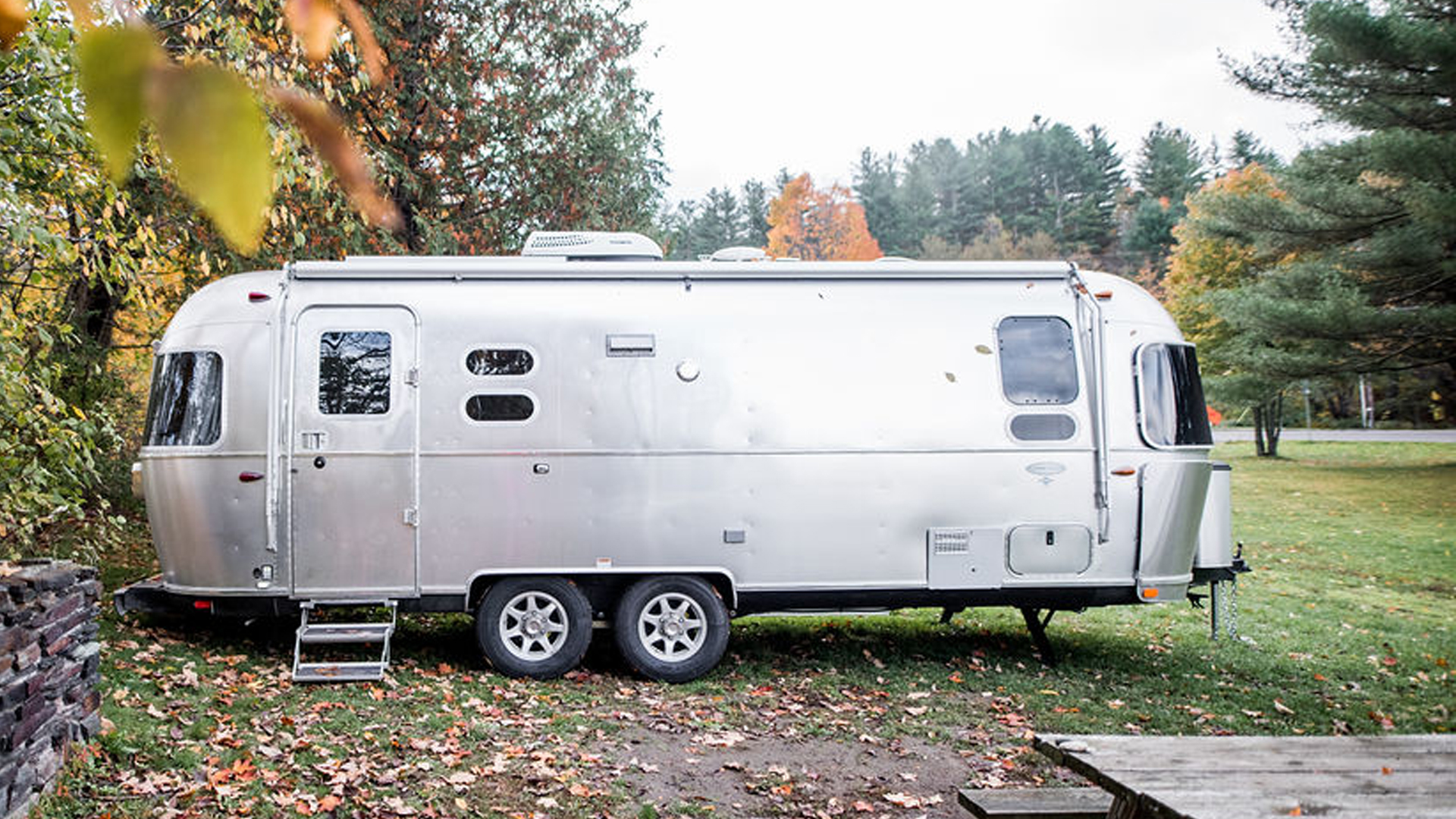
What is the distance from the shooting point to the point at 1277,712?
24.0 ft

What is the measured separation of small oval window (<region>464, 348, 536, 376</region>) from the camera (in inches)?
303

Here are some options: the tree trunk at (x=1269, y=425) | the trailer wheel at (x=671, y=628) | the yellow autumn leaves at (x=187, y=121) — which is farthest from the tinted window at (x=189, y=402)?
the tree trunk at (x=1269, y=425)

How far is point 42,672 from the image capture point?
4836mm

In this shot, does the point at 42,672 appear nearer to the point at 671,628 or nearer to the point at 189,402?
the point at 189,402

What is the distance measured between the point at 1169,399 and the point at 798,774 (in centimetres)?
406

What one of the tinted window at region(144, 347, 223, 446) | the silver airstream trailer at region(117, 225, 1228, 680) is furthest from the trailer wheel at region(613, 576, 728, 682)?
the tinted window at region(144, 347, 223, 446)

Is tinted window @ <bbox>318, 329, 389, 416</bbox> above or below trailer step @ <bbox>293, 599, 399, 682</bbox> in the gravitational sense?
above

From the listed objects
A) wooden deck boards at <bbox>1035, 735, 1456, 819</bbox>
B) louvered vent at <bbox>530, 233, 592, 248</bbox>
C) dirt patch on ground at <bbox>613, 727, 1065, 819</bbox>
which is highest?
louvered vent at <bbox>530, 233, 592, 248</bbox>

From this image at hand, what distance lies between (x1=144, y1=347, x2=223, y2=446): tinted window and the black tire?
2283mm

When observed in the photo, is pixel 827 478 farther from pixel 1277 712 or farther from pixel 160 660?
pixel 160 660

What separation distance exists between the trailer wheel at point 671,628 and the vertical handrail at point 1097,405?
2.77 meters

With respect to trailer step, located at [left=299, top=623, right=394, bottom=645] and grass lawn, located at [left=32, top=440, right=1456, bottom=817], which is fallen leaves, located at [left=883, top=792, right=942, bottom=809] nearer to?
grass lawn, located at [left=32, top=440, right=1456, bottom=817]

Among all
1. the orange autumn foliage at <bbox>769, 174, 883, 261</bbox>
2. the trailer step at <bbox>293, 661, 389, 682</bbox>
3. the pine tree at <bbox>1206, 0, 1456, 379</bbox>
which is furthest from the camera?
the orange autumn foliage at <bbox>769, 174, 883, 261</bbox>

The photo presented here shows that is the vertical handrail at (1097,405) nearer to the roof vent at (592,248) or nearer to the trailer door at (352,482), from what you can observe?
the roof vent at (592,248)
